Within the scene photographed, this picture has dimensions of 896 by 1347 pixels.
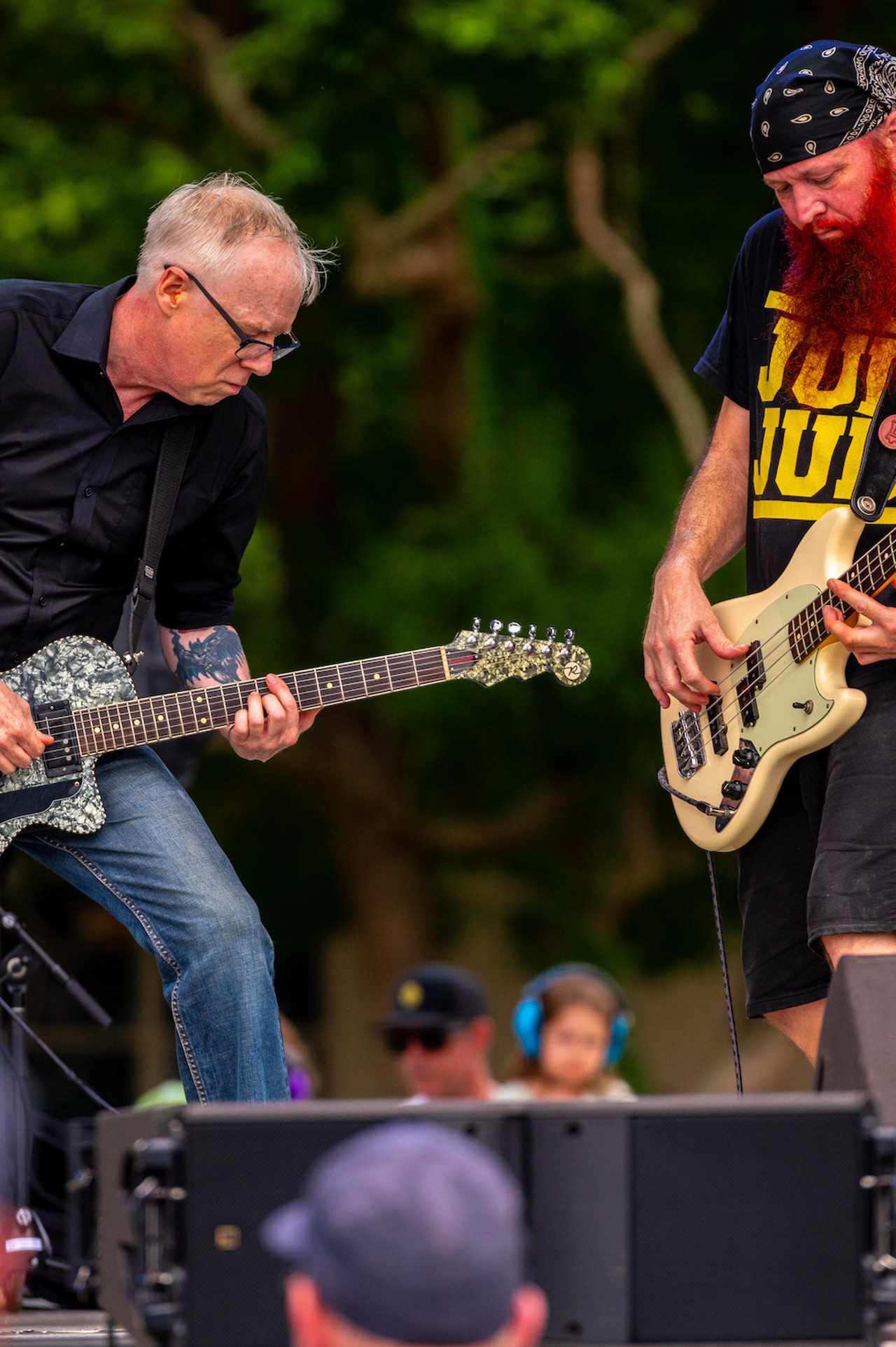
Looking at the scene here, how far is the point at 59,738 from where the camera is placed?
13.3 ft

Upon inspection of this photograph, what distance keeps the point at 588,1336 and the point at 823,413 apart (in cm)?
199

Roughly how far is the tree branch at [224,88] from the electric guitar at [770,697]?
7.36 meters

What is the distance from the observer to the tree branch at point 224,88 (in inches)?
420

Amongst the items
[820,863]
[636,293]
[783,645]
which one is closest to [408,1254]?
[820,863]

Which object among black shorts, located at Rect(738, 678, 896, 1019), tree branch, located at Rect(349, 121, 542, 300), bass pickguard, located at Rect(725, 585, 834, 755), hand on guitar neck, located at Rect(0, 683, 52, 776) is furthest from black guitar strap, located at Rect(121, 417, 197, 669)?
tree branch, located at Rect(349, 121, 542, 300)

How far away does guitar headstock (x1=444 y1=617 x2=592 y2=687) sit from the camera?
175 inches

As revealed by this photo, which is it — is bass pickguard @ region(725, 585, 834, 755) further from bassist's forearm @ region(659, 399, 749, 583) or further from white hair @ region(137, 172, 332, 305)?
white hair @ region(137, 172, 332, 305)

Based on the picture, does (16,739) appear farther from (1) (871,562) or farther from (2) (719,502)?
(1) (871,562)

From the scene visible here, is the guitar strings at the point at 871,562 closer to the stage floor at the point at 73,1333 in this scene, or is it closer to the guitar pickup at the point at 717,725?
the guitar pickup at the point at 717,725

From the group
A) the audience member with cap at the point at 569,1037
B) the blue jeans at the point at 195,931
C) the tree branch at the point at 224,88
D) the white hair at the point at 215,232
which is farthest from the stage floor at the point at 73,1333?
the tree branch at the point at 224,88

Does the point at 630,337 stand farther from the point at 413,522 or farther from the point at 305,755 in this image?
the point at 305,755

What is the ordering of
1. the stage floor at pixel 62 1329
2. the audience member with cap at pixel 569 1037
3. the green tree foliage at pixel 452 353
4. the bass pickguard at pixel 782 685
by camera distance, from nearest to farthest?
1. the stage floor at pixel 62 1329
2. the bass pickguard at pixel 782 685
3. the audience member with cap at pixel 569 1037
4. the green tree foliage at pixel 452 353

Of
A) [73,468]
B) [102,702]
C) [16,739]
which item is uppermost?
[73,468]

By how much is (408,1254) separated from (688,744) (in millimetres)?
2457
